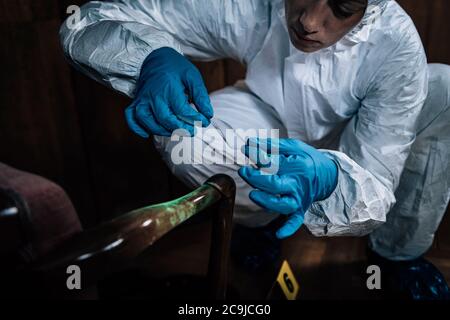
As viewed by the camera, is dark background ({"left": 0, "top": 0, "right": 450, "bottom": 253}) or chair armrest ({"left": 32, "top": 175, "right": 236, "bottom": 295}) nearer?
chair armrest ({"left": 32, "top": 175, "right": 236, "bottom": 295})

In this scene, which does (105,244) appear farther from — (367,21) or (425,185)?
(425,185)

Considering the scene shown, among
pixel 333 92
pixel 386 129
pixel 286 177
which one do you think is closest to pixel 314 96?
pixel 333 92

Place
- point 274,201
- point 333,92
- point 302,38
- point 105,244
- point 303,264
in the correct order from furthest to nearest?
point 303,264, point 333,92, point 302,38, point 274,201, point 105,244

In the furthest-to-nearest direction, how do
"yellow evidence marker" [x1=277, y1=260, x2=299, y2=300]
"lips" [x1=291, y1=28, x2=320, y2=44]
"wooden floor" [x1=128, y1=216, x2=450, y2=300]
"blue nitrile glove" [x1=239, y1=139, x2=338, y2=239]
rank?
"wooden floor" [x1=128, y1=216, x2=450, y2=300], "yellow evidence marker" [x1=277, y1=260, x2=299, y2=300], "lips" [x1=291, y1=28, x2=320, y2=44], "blue nitrile glove" [x1=239, y1=139, x2=338, y2=239]

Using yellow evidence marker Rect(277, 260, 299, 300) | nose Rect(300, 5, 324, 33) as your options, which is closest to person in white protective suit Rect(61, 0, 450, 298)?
nose Rect(300, 5, 324, 33)

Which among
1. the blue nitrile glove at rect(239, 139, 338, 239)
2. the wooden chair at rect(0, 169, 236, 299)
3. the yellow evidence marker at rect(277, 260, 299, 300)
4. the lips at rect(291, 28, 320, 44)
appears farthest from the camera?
the yellow evidence marker at rect(277, 260, 299, 300)

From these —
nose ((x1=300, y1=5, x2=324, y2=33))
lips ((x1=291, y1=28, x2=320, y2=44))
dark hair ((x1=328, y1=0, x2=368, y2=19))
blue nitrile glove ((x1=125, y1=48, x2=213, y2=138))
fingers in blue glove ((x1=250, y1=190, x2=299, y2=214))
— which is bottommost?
fingers in blue glove ((x1=250, y1=190, x2=299, y2=214))

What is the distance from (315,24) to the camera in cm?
79

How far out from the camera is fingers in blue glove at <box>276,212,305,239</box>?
73 cm

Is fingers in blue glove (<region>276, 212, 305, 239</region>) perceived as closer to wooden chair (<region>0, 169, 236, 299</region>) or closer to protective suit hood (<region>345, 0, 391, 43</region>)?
wooden chair (<region>0, 169, 236, 299</region>)

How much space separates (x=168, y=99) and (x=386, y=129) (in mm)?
402

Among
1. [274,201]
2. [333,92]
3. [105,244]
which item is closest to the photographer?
[105,244]

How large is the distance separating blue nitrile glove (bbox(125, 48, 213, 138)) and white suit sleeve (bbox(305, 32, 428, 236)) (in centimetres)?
24

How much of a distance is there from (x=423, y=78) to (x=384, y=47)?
9cm
